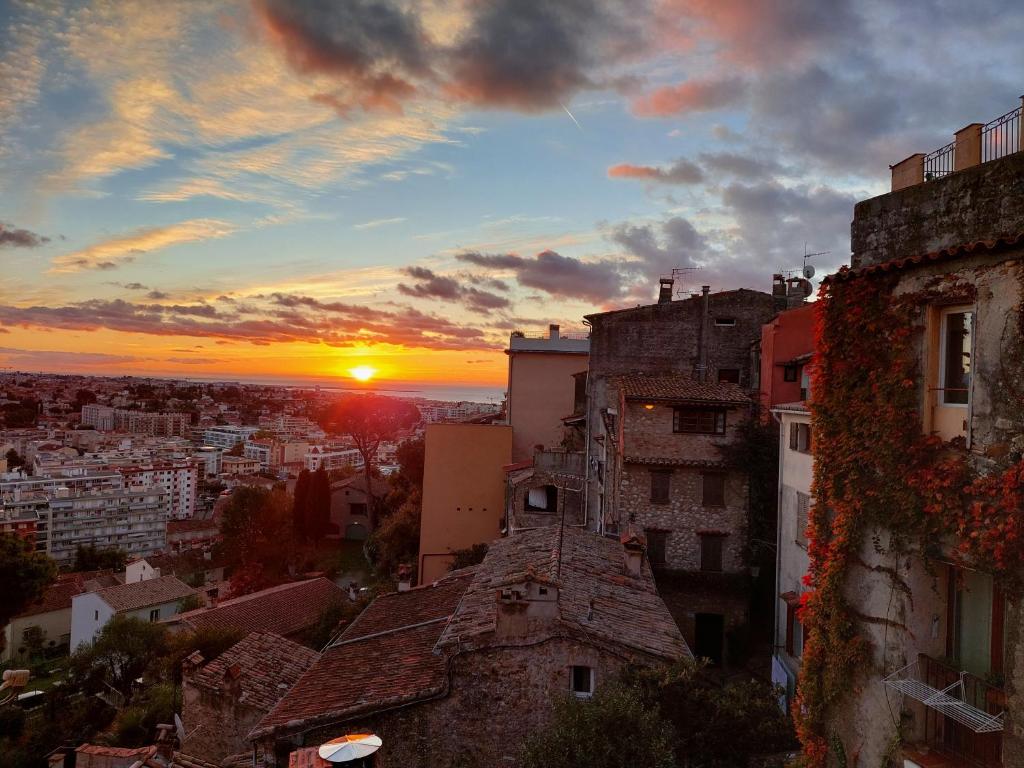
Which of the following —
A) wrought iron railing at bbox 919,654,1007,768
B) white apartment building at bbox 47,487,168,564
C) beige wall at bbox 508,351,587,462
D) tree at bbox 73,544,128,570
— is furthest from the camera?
white apartment building at bbox 47,487,168,564

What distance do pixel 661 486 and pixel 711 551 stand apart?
2.57 m

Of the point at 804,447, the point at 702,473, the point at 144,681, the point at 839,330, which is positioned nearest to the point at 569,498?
the point at 702,473

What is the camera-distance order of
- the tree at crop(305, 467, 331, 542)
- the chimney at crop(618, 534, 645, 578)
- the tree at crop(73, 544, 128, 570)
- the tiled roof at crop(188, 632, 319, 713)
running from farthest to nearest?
the tree at crop(73, 544, 128, 570)
the tree at crop(305, 467, 331, 542)
the chimney at crop(618, 534, 645, 578)
the tiled roof at crop(188, 632, 319, 713)

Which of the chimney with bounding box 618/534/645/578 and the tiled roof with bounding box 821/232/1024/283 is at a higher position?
the tiled roof with bounding box 821/232/1024/283

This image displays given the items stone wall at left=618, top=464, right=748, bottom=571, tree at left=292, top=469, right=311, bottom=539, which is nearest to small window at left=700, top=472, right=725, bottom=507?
stone wall at left=618, top=464, right=748, bottom=571

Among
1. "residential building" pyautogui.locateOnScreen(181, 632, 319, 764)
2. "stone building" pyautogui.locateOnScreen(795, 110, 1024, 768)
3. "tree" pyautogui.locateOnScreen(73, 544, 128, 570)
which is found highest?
"stone building" pyautogui.locateOnScreen(795, 110, 1024, 768)

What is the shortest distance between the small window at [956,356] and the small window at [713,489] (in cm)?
1494

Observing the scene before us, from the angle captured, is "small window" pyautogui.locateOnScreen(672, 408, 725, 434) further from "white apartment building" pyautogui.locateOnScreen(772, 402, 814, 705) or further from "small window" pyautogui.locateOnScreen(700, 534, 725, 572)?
"small window" pyautogui.locateOnScreen(700, 534, 725, 572)

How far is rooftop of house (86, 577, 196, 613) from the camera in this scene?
46562mm

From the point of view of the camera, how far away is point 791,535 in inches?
744

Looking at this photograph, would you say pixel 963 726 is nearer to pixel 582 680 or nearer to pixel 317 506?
pixel 582 680

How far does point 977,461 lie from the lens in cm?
648

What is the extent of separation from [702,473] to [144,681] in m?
→ 25.5

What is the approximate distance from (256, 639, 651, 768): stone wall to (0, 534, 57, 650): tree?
1366 inches
